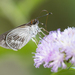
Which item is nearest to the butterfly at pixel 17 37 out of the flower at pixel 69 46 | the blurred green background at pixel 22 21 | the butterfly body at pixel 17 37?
the butterfly body at pixel 17 37

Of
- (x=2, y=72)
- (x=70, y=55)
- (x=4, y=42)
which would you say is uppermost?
(x=4, y=42)

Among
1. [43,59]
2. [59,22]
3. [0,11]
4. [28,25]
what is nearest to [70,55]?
[43,59]

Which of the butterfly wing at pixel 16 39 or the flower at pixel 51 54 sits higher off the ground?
the butterfly wing at pixel 16 39

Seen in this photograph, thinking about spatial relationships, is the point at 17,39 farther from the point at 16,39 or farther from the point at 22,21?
the point at 22,21

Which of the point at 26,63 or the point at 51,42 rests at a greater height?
the point at 51,42

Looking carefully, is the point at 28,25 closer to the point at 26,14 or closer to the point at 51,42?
the point at 51,42

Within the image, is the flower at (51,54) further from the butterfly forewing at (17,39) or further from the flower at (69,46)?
the butterfly forewing at (17,39)

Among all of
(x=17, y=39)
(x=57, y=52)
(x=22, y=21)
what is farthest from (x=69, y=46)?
(x=22, y=21)

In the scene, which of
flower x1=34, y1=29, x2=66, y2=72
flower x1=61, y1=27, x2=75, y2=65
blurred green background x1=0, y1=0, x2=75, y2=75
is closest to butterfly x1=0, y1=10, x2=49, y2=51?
flower x1=34, y1=29, x2=66, y2=72
